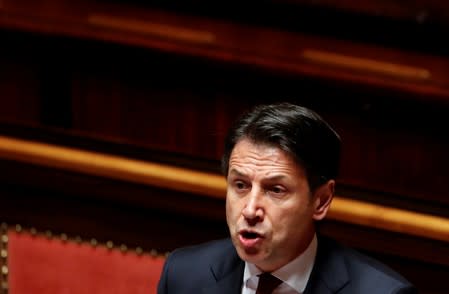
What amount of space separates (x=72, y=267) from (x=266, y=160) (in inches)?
35.0

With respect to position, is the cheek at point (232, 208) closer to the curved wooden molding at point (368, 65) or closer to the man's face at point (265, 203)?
the man's face at point (265, 203)

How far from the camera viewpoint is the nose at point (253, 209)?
62.5 inches

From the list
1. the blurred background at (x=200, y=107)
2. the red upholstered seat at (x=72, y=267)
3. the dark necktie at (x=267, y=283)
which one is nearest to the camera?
the dark necktie at (x=267, y=283)

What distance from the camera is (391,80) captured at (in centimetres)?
271

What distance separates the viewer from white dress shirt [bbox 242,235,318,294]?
1.68m

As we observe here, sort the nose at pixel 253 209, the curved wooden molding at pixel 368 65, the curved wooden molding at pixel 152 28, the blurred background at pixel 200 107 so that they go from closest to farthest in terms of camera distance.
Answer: the nose at pixel 253 209
the blurred background at pixel 200 107
the curved wooden molding at pixel 368 65
the curved wooden molding at pixel 152 28

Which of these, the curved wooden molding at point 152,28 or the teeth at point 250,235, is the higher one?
the curved wooden molding at point 152,28

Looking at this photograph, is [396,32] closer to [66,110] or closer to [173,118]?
[173,118]

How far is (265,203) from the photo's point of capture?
161 centimetres

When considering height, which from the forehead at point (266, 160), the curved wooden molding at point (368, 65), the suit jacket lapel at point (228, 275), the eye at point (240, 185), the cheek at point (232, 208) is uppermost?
the forehead at point (266, 160)

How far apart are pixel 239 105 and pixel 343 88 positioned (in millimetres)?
Answer: 299

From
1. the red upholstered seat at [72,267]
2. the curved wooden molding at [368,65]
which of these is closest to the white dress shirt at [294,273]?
the red upholstered seat at [72,267]

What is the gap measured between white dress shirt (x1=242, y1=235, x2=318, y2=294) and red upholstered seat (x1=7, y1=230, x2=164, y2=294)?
618mm

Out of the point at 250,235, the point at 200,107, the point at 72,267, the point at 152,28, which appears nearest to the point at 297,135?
the point at 250,235
